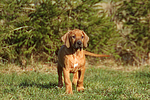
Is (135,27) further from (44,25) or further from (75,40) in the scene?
(75,40)

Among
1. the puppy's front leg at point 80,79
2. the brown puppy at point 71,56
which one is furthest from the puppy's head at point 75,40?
the puppy's front leg at point 80,79

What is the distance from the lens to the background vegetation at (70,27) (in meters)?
7.58

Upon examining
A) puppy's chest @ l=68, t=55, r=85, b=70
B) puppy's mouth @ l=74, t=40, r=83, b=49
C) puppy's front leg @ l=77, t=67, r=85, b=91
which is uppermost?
puppy's mouth @ l=74, t=40, r=83, b=49

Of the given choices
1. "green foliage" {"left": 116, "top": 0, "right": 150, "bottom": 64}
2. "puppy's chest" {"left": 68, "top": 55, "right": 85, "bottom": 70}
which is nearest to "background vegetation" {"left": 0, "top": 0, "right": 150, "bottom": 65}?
"green foliage" {"left": 116, "top": 0, "right": 150, "bottom": 64}

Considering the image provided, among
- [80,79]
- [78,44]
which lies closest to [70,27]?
[80,79]

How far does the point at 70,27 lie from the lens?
829 cm

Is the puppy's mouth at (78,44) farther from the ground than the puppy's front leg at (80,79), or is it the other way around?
the puppy's mouth at (78,44)

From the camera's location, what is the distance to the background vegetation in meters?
7.58

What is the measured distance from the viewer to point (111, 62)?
8977mm

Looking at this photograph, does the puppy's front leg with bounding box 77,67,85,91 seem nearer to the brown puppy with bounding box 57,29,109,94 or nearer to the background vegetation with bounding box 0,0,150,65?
the brown puppy with bounding box 57,29,109,94

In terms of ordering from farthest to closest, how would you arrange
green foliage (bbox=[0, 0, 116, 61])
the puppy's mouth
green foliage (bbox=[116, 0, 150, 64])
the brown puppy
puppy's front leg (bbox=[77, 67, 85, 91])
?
1. green foliage (bbox=[116, 0, 150, 64])
2. green foliage (bbox=[0, 0, 116, 61])
3. puppy's front leg (bbox=[77, 67, 85, 91])
4. the brown puppy
5. the puppy's mouth

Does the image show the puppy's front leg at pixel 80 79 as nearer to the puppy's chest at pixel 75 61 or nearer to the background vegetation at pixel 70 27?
the puppy's chest at pixel 75 61

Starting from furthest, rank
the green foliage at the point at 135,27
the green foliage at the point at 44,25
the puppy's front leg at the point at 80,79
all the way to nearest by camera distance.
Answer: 1. the green foliage at the point at 135,27
2. the green foliage at the point at 44,25
3. the puppy's front leg at the point at 80,79

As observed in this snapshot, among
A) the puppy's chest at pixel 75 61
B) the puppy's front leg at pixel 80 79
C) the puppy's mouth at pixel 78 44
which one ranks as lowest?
the puppy's front leg at pixel 80 79
